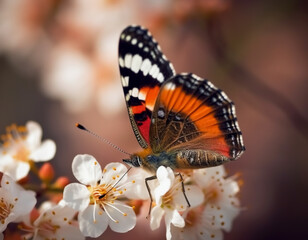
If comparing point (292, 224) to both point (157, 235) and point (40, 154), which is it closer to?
point (157, 235)

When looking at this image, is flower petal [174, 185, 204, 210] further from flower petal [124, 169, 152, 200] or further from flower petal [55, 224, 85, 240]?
flower petal [55, 224, 85, 240]

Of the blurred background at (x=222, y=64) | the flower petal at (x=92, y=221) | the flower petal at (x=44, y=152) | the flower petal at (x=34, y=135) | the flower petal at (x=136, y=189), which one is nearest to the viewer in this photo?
the flower petal at (x=92, y=221)

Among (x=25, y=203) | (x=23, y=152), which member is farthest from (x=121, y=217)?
(x=23, y=152)

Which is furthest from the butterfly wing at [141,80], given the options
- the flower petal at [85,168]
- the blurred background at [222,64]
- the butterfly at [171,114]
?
the blurred background at [222,64]

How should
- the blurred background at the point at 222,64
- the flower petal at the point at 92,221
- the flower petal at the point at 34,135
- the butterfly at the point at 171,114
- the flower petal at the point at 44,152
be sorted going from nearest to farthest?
the flower petal at the point at 92,221
the butterfly at the point at 171,114
the flower petal at the point at 44,152
the flower petal at the point at 34,135
the blurred background at the point at 222,64

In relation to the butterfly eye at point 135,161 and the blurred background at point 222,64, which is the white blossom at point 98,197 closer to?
the butterfly eye at point 135,161

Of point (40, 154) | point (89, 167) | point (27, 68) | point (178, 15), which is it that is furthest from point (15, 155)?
point (27, 68)

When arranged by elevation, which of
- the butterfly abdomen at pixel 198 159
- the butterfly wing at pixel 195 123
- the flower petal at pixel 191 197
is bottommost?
the flower petal at pixel 191 197

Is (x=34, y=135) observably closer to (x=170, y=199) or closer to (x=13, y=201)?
(x=13, y=201)
